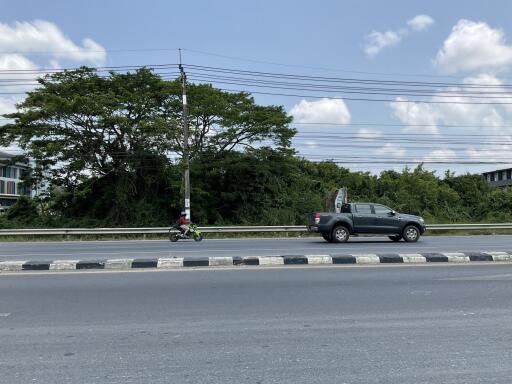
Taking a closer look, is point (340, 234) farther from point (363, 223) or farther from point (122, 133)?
point (122, 133)

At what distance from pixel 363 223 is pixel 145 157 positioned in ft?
52.7

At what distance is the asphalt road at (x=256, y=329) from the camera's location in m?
4.20

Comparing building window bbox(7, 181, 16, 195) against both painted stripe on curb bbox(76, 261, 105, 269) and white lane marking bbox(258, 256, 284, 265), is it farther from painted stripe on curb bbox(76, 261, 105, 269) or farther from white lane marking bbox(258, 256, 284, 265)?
white lane marking bbox(258, 256, 284, 265)

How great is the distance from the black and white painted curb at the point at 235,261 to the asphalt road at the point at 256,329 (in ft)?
3.49

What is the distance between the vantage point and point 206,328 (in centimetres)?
557

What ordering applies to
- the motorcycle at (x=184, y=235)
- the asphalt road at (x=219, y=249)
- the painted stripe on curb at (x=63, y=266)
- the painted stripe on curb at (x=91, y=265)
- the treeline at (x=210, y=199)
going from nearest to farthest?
the painted stripe on curb at (x=63, y=266) < the painted stripe on curb at (x=91, y=265) < the asphalt road at (x=219, y=249) < the motorcycle at (x=184, y=235) < the treeline at (x=210, y=199)

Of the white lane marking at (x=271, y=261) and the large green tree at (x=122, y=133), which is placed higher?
the large green tree at (x=122, y=133)

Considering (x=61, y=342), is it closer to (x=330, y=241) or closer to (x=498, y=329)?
(x=498, y=329)

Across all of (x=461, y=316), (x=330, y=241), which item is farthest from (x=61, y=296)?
(x=330, y=241)

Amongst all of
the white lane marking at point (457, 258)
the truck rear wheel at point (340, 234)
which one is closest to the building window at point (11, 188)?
the truck rear wheel at point (340, 234)

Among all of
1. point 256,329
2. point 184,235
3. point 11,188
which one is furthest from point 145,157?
point 11,188

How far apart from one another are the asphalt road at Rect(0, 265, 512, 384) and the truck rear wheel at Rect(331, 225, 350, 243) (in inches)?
361

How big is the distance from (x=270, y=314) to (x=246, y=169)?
23.0m

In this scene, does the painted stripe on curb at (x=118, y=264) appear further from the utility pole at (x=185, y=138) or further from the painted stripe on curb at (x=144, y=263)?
the utility pole at (x=185, y=138)
